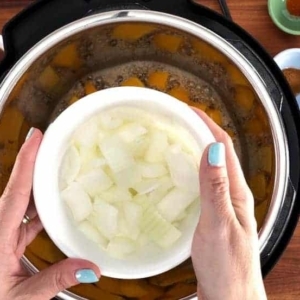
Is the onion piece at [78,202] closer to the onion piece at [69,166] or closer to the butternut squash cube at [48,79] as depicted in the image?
the onion piece at [69,166]

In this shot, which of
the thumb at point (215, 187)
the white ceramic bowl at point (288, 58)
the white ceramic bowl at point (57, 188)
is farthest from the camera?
the white ceramic bowl at point (288, 58)

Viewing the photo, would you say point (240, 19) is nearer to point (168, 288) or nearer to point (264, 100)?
point (264, 100)

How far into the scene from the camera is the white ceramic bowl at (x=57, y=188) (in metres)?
0.70

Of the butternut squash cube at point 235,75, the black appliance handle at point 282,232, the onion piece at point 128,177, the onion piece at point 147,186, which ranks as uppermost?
the butternut squash cube at point 235,75

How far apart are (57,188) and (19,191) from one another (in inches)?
2.3

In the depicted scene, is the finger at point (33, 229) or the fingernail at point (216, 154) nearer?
the fingernail at point (216, 154)

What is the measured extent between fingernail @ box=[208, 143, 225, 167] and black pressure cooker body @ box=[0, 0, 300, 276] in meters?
0.16

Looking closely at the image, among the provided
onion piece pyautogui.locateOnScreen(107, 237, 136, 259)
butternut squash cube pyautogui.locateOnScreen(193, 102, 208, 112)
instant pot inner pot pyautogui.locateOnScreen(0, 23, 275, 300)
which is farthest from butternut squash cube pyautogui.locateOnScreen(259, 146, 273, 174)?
onion piece pyautogui.locateOnScreen(107, 237, 136, 259)

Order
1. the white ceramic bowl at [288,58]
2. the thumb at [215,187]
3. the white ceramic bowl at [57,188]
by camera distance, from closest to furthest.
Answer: the thumb at [215,187] < the white ceramic bowl at [57,188] < the white ceramic bowl at [288,58]

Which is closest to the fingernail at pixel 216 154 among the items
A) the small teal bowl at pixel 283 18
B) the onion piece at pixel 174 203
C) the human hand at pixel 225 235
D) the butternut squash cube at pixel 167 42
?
the human hand at pixel 225 235

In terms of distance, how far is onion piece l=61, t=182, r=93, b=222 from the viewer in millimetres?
720

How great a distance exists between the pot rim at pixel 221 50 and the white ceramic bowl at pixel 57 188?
0.08m

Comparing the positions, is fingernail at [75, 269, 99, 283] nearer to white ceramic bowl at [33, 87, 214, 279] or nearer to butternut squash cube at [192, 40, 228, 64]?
white ceramic bowl at [33, 87, 214, 279]

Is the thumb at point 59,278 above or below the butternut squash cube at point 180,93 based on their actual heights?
below
